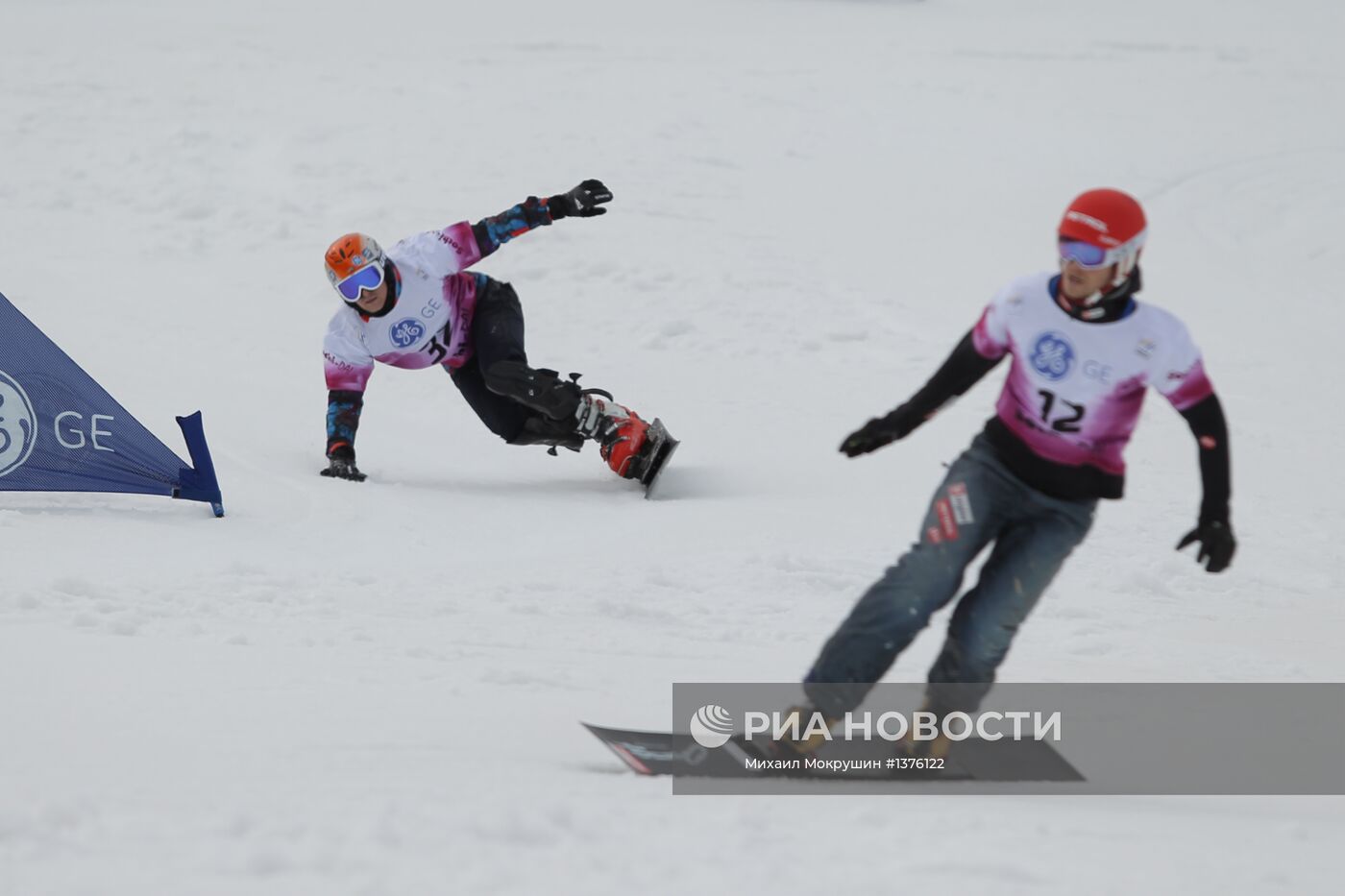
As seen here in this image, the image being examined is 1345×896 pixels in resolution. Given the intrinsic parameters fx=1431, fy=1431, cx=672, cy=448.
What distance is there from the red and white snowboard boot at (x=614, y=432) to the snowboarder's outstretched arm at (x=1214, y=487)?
4301mm

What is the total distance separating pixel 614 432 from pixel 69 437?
9.12 ft

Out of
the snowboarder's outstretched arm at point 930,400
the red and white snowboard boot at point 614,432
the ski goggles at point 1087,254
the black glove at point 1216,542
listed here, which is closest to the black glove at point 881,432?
the snowboarder's outstretched arm at point 930,400

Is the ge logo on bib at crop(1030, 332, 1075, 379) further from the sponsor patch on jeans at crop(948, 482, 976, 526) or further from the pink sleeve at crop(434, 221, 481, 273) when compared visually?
the pink sleeve at crop(434, 221, 481, 273)

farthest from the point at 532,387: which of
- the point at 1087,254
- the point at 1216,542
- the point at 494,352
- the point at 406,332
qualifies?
the point at 1216,542

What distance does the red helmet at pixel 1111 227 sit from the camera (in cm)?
378

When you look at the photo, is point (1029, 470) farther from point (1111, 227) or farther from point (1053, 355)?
point (1111, 227)

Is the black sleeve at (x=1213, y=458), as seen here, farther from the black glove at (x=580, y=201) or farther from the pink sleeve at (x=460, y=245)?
the pink sleeve at (x=460, y=245)

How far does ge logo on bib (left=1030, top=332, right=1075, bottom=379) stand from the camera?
156 inches

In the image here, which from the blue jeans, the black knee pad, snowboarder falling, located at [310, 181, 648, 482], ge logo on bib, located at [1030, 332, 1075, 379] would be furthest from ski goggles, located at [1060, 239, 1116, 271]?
the black knee pad

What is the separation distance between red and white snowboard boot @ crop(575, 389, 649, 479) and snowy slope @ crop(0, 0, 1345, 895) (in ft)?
0.68

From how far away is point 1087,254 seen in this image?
3.79m

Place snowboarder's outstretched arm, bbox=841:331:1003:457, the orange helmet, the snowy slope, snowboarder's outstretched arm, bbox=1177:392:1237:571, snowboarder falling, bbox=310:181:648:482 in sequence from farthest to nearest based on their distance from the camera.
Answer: snowboarder falling, bbox=310:181:648:482, the orange helmet, snowboarder's outstretched arm, bbox=841:331:1003:457, snowboarder's outstretched arm, bbox=1177:392:1237:571, the snowy slope

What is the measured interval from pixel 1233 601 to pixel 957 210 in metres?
7.95

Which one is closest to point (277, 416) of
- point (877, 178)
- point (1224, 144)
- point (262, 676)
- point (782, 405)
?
point (782, 405)
